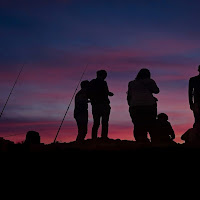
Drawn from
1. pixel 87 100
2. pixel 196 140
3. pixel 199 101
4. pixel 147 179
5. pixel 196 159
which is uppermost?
pixel 87 100

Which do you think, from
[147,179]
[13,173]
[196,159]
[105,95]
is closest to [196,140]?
[105,95]

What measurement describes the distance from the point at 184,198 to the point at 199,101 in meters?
4.50

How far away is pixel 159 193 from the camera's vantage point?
193 inches

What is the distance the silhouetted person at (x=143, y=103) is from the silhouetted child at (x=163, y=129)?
62 cm

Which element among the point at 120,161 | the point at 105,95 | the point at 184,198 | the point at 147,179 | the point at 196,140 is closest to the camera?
the point at 184,198

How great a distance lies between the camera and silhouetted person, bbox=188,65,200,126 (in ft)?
29.6

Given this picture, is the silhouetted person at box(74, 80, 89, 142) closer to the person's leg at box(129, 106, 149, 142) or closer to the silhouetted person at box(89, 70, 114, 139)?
the silhouetted person at box(89, 70, 114, 139)

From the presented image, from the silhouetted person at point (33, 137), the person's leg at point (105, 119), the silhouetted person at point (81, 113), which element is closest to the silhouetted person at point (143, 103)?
the person's leg at point (105, 119)

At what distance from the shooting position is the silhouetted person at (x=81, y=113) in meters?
11.7

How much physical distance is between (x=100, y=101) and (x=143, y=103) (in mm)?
1647

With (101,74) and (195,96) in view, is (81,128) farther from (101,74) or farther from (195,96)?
(195,96)

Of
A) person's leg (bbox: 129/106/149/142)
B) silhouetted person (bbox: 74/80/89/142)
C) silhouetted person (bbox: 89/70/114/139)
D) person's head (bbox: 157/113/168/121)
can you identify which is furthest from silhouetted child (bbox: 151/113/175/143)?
silhouetted person (bbox: 74/80/89/142)

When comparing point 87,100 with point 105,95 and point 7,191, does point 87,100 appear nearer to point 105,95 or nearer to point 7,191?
point 105,95

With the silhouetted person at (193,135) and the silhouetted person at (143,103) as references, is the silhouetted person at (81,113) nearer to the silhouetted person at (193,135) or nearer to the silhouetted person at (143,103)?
the silhouetted person at (143,103)
